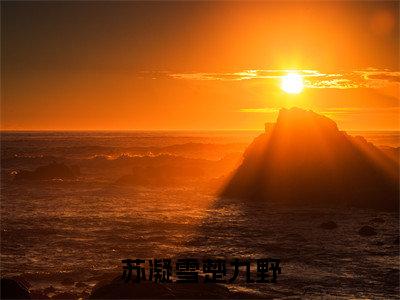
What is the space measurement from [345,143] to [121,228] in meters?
32.9

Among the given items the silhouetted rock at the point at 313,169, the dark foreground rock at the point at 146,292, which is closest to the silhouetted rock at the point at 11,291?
the dark foreground rock at the point at 146,292

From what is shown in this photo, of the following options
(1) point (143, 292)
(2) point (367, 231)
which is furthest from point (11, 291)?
(2) point (367, 231)

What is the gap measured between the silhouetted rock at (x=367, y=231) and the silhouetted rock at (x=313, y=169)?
43.4 ft

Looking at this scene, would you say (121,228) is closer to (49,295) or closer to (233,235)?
(233,235)

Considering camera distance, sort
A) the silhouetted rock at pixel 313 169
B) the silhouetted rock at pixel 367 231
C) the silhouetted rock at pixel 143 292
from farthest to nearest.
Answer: the silhouetted rock at pixel 313 169 → the silhouetted rock at pixel 367 231 → the silhouetted rock at pixel 143 292

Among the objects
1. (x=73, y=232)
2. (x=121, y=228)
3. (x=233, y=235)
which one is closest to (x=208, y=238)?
(x=233, y=235)

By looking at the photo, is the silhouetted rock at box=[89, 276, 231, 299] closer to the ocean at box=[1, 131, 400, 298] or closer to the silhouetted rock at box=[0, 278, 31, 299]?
the silhouetted rock at box=[0, 278, 31, 299]

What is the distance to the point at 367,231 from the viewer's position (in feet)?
124

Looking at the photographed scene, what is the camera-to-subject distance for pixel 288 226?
40.7m

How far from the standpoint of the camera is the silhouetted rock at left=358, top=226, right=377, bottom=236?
37491 millimetres

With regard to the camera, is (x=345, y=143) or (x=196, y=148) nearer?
(x=345, y=143)

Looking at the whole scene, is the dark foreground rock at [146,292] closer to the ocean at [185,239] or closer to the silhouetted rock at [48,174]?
the ocean at [185,239]

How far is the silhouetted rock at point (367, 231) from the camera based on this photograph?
37491 millimetres

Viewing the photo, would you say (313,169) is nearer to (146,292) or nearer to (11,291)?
(146,292)
